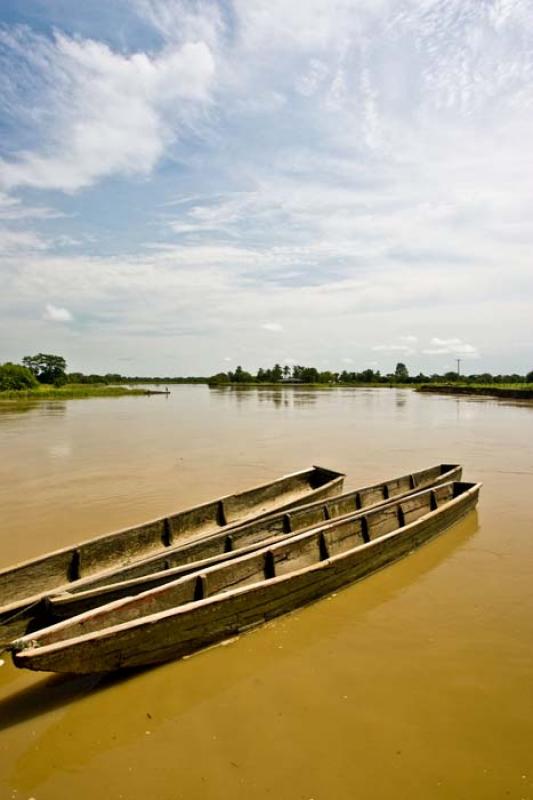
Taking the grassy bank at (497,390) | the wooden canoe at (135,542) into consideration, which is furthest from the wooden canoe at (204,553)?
the grassy bank at (497,390)

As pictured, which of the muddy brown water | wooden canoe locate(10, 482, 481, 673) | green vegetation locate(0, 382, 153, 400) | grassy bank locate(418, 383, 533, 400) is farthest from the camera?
green vegetation locate(0, 382, 153, 400)

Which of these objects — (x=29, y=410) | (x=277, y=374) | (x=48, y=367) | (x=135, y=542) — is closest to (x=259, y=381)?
(x=277, y=374)

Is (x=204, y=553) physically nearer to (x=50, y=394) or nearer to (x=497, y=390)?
(x=497, y=390)

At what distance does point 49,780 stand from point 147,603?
1.31m

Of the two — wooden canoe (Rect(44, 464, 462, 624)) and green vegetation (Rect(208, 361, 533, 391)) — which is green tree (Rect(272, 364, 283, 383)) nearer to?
green vegetation (Rect(208, 361, 533, 391))

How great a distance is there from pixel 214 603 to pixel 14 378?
68.7 meters

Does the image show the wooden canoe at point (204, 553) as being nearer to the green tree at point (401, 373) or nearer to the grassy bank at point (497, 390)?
the grassy bank at point (497, 390)

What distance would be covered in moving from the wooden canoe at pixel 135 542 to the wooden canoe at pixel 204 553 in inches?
8.3

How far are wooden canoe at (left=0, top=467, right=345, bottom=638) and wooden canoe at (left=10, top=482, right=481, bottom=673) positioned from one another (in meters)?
0.96

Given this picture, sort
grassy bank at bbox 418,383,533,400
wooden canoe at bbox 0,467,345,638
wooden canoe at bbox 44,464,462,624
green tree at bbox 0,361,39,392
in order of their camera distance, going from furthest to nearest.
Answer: green tree at bbox 0,361,39,392
grassy bank at bbox 418,383,533,400
wooden canoe at bbox 0,467,345,638
wooden canoe at bbox 44,464,462,624

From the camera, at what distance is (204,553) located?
242 inches

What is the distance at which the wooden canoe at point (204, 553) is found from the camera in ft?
14.7

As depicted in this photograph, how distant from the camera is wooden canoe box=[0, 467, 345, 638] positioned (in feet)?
16.6

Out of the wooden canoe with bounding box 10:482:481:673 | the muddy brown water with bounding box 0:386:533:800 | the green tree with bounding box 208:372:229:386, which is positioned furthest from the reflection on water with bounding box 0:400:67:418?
the green tree with bounding box 208:372:229:386
